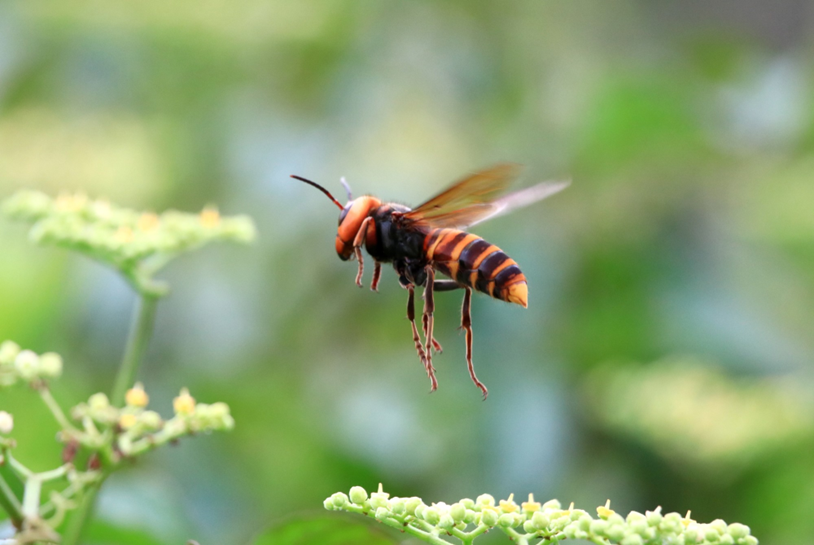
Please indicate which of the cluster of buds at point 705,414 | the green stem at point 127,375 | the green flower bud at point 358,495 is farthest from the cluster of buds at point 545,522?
the cluster of buds at point 705,414

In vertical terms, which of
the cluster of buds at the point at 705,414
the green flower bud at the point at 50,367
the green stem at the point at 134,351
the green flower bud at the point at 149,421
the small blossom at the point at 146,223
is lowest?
the green flower bud at the point at 149,421

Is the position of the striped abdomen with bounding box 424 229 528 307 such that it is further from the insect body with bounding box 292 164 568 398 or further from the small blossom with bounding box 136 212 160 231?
the small blossom with bounding box 136 212 160 231

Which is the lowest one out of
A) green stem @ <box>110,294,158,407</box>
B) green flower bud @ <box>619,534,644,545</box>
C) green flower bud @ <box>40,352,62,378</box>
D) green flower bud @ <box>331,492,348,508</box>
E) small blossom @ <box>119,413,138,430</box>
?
green flower bud @ <box>619,534,644,545</box>

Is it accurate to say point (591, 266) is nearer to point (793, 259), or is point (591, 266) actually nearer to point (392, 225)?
point (793, 259)

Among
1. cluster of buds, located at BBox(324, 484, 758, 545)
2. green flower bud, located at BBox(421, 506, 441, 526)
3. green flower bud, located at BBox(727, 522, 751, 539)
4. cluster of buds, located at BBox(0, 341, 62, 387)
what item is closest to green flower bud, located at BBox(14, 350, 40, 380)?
cluster of buds, located at BBox(0, 341, 62, 387)

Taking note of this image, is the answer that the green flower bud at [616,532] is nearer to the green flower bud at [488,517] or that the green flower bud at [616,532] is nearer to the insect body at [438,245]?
the green flower bud at [488,517]
